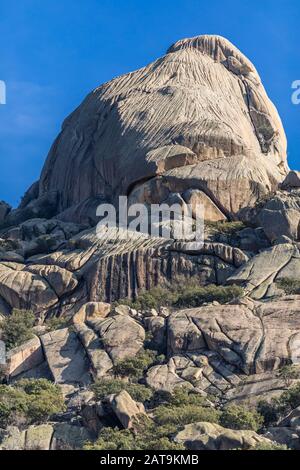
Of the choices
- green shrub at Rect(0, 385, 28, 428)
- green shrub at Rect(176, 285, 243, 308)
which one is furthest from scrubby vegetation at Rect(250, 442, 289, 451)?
green shrub at Rect(176, 285, 243, 308)

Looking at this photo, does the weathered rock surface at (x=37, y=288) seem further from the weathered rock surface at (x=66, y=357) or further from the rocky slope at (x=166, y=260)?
the weathered rock surface at (x=66, y=357)

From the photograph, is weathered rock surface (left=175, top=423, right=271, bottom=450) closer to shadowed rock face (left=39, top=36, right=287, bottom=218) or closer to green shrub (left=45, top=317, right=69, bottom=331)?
green shrub (left=45, top=317, right=69, bottom=331)

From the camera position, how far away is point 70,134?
82312mm

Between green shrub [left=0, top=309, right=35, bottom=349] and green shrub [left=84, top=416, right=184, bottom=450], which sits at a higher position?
green shrub [left=0, top=309, right=35, bottom=349]

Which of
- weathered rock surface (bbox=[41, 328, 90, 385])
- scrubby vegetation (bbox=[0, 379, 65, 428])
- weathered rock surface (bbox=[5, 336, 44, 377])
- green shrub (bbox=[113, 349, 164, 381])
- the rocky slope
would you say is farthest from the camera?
weathered rock surface (bbox=[5, 336, 44, 377])

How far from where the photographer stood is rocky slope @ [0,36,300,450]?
146ft

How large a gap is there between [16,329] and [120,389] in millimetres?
11491

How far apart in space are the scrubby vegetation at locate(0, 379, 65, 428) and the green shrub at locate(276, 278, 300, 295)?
13262 mm

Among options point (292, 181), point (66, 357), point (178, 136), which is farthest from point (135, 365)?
point (178, 136)

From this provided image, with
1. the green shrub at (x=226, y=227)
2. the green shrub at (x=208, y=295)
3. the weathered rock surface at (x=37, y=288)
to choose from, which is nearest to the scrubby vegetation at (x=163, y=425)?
the green shrub at (x=208, y=295)

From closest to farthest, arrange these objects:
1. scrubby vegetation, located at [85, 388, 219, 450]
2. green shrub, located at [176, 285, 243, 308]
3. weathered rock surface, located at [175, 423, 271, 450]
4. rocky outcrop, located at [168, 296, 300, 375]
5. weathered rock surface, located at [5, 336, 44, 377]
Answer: weathered rock surface, located at [175, 423, 271, 450], scrubby vegetation, located at [85, 388, 219, 450], rocky outcrop, located at [168, 296, 300, 375], weathered rock surface, located at [5, 336, 44, 377], green shrub, located at [176, 285, 243, 308]
